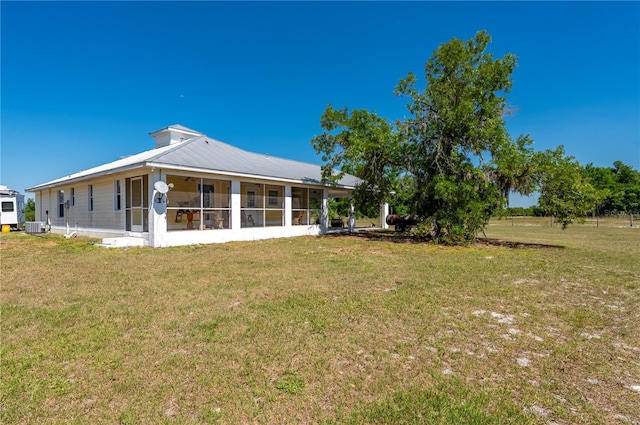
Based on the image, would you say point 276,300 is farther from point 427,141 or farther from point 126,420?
point 427,141

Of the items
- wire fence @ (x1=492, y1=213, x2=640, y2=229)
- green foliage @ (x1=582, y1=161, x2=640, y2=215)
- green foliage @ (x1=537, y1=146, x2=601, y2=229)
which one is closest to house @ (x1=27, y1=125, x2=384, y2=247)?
green foliage @ (x1=537, y1=146, x2=601, y2=229)

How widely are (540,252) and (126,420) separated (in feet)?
40.5

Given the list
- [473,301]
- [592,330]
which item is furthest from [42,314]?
[592,330]

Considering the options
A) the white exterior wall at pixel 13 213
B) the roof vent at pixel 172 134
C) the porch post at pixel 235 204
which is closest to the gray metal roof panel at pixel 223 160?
the porch post at pixel 235 204

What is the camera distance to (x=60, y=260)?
8.50 m

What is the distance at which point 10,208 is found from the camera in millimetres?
20047

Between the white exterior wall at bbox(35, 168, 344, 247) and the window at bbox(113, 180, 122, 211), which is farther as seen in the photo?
the window at bbox(113, 180, 122, 211)

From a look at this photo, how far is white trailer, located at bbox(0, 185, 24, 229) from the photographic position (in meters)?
19.7

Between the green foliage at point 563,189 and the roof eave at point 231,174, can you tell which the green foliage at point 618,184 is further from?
the roof eave at point 231,174

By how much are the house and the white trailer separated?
415cm

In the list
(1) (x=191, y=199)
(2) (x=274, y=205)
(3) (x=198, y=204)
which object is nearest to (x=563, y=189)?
(2) (x=274, y=205)

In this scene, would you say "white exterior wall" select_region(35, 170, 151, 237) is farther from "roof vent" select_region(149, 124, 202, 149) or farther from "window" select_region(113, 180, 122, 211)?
"roof vent" select_region(149, 124, 202, 149)

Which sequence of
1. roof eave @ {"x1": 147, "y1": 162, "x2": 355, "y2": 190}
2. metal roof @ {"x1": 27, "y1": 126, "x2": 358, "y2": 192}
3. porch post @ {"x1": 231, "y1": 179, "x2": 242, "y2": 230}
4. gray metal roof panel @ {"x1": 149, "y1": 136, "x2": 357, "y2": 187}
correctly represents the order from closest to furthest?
roof eave @ {"x1": 147, "y1": 162, "x2": 355, "y2": 190} < metal roof @ {"x1": 27, "y1": 126, "x2": 358, "y2": 192} < gray metal roof panel @ {"x1": 149, "y1": 136, "x2": 357, "y2": 187} < porch post @ {"x1": 231, "y1": 179, "x2": 242, "y2": 230}

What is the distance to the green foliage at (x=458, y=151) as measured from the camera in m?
11.9
